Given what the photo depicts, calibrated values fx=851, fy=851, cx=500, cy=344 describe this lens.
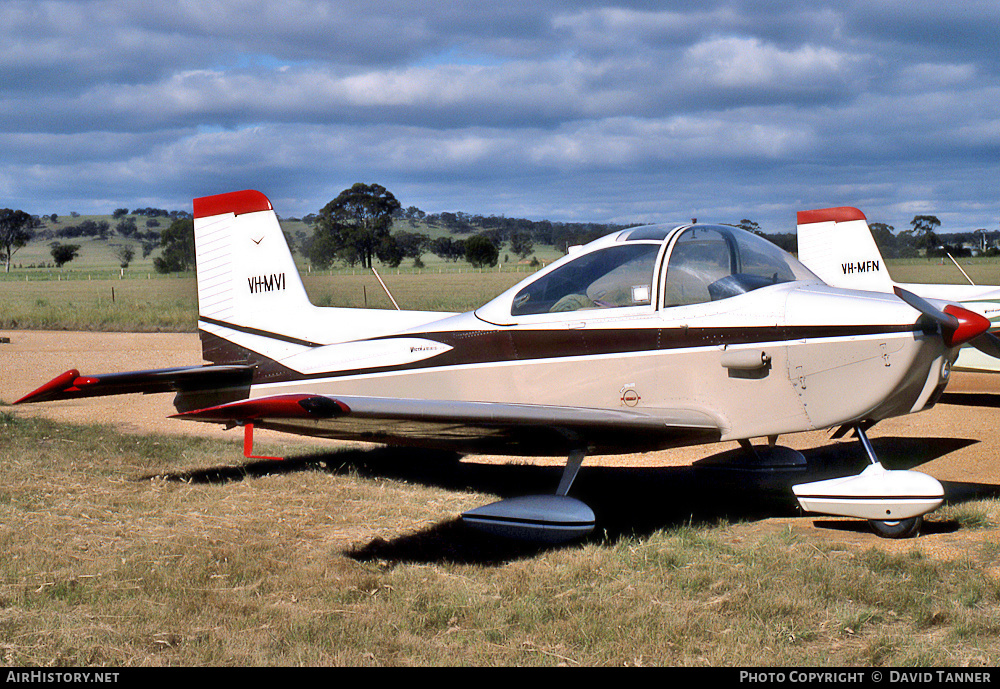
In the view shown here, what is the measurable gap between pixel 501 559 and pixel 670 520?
60.0 inches

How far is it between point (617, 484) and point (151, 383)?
413 centimetres

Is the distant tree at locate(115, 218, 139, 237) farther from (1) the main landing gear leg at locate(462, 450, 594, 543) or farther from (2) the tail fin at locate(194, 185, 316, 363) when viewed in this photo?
(1) the main landing gear leg at locate(462, 450, 594, 543)

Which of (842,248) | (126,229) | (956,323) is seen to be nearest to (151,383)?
(956,323)

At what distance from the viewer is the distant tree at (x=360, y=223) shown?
2226 inches

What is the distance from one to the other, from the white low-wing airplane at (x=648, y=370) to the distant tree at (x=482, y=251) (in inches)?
2126

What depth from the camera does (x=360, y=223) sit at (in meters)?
58.6

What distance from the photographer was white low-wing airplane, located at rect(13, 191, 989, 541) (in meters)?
5.52

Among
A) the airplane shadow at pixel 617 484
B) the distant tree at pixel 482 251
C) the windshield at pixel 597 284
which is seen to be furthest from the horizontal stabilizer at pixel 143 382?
the distant tree at pixel 482 251

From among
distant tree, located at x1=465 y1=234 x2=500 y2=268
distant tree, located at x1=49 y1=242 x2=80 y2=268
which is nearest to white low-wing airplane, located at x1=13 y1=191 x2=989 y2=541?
distant tree, located at x1=465 y1=234 x2=500 y2=268

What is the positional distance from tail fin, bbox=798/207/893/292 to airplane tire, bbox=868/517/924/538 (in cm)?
715

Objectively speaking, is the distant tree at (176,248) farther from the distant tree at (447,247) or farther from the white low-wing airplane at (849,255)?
the white low-wing airplane at (849,255)

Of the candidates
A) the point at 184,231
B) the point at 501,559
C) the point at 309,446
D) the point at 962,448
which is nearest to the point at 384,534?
the point at 501,559

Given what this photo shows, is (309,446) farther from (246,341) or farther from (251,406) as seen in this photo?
(251,406)

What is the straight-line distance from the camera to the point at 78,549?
5.71 meters
